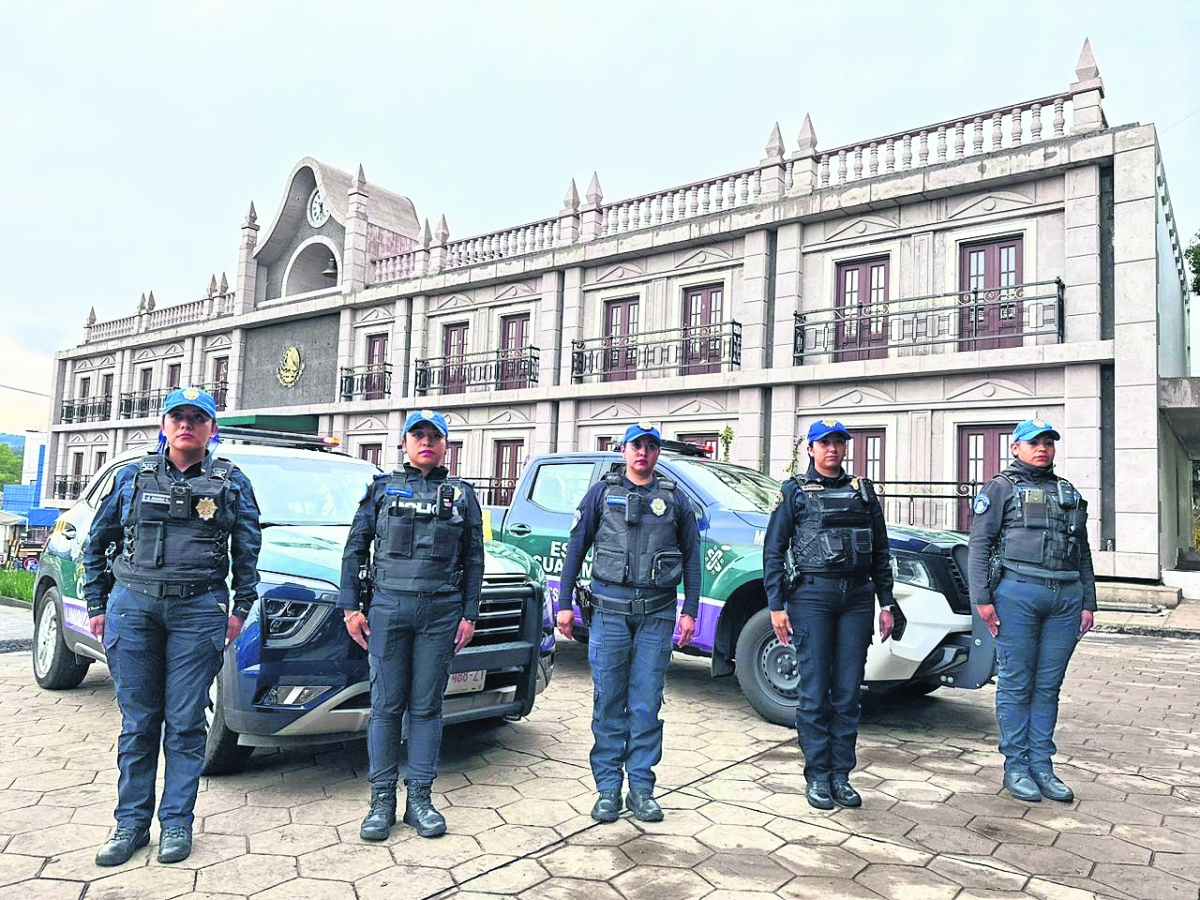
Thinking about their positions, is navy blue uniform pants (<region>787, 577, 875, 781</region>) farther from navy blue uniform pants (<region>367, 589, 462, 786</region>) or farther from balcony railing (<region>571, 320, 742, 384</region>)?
balcony railing (<region>571, 320, 742, 384</region>)

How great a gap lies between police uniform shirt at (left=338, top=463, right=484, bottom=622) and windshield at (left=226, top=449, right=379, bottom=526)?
136 centimetres

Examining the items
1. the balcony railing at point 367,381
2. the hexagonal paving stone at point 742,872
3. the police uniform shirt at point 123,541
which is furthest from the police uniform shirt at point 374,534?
the balcony railing at point 367,381

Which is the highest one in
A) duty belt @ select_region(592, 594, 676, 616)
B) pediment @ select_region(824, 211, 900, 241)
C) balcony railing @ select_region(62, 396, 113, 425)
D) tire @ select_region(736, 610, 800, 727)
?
pediment @ select_region(824, 211, 900, 241)

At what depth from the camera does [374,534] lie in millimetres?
3850

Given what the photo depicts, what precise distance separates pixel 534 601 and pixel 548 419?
51.0 ft

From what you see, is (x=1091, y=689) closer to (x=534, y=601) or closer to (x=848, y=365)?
(x=534, y=601)

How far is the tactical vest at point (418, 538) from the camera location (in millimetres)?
3746

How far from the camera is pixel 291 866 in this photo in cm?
332

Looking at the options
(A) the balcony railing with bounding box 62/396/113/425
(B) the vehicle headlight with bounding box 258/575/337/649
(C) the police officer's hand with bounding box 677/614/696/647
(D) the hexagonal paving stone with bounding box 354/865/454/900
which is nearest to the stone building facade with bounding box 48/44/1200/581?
(C) the police officer's hand with bounding box 677/614/696/647

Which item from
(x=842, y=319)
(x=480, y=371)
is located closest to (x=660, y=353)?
(x=842, y=319)

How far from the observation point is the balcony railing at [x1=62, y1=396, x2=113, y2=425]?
3388 cm

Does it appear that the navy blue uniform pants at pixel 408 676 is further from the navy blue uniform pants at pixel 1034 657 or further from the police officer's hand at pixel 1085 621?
the police officer's hand at pixel 1085 621

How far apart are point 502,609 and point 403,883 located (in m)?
1.55

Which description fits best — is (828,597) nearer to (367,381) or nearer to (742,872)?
(742,872)
